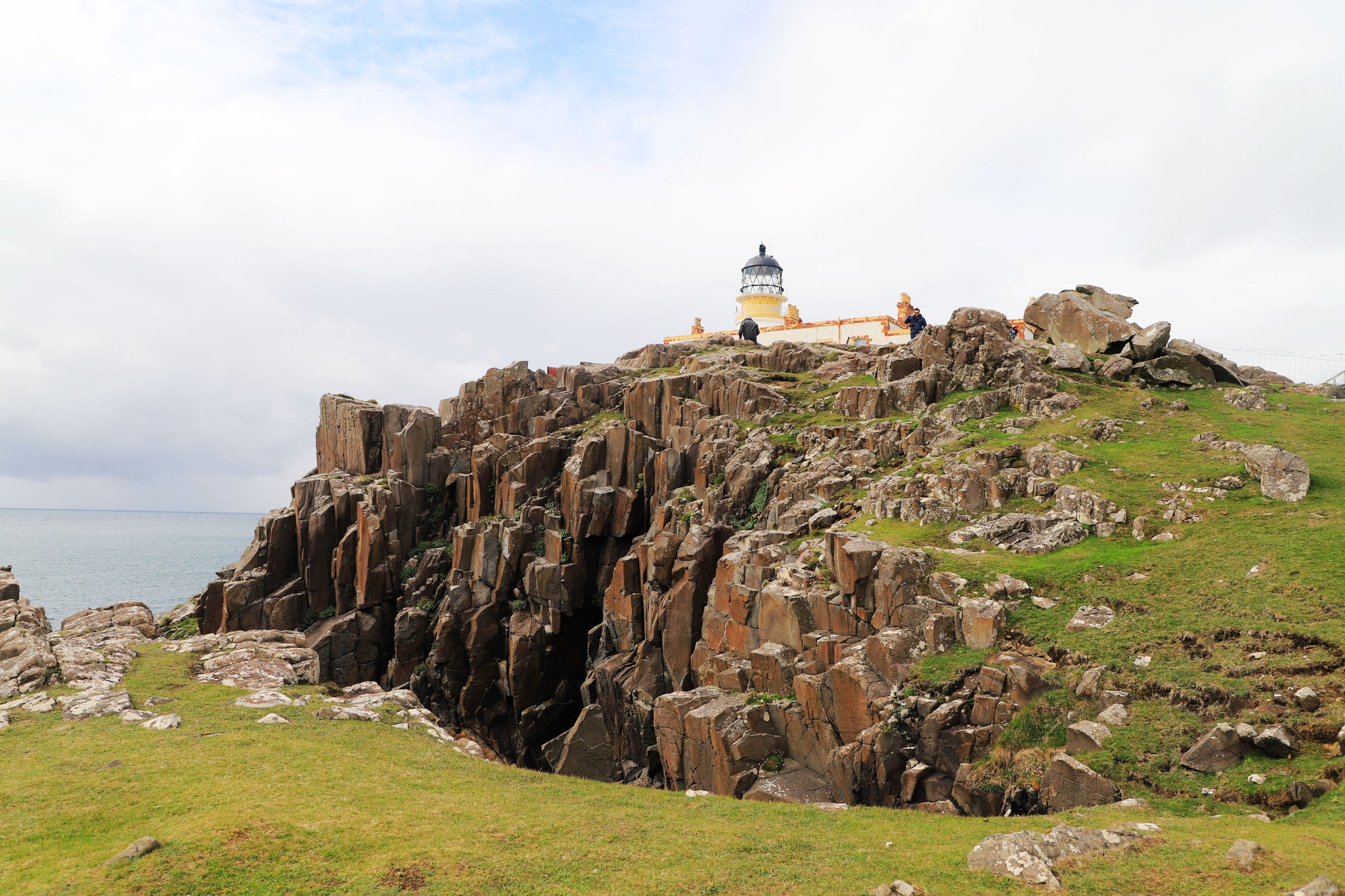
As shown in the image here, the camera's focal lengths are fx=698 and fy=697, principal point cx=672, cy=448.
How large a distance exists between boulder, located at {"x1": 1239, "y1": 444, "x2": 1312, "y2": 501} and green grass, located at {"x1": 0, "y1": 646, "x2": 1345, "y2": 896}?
13.7 m

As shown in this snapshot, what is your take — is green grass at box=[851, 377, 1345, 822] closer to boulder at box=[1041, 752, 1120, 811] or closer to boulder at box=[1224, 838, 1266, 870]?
boulder at box=[1041, 752, 1120, 811]

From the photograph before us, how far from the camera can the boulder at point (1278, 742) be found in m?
13.7

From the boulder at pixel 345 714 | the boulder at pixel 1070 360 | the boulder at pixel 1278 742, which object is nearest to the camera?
the boulder at pixel 1278 742

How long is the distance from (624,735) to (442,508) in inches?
986

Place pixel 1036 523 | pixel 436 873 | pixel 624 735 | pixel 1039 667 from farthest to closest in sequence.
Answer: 1. pixel 624 735
2. pixel 1036 523
3. pixel 1039 667
4. pixel 436 873

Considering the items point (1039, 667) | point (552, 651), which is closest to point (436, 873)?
point (1039, 667)

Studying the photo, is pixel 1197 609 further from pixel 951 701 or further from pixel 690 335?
pixel 690 335

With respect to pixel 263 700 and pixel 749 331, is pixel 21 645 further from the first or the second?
pixel 749 331

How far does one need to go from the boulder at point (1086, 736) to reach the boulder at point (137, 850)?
18966mm

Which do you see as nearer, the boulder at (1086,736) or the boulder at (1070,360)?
the boulder at (1086,736)

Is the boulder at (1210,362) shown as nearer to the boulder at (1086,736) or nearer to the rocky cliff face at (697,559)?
the rocky cliff face at (697,559)

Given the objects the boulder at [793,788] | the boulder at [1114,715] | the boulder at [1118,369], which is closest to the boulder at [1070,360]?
the boulder at [1118,369]

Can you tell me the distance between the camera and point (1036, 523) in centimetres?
2450

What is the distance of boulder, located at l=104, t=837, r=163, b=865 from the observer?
1272 cm
